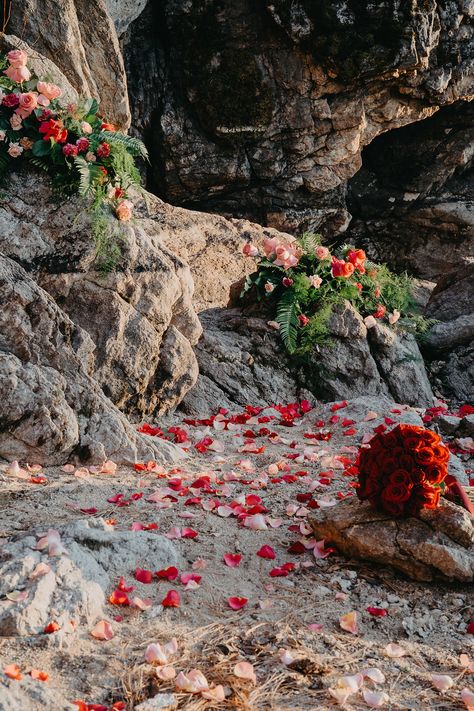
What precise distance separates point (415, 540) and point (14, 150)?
13.3 feet

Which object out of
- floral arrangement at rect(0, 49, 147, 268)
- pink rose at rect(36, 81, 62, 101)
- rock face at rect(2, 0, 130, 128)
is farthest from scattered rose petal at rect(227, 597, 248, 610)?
rock face at rect(2, 0, 130, 128)

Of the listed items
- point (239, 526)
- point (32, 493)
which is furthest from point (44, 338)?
point (239, 526)

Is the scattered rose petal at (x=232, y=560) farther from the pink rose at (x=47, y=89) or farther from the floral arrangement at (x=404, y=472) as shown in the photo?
the pink rose at (x=47, y=89)

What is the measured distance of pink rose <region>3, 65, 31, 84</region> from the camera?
212 inches

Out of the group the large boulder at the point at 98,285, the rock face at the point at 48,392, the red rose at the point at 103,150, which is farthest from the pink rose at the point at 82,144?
the rock face at the point at 48,392

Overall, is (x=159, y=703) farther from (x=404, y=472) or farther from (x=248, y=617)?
(x=404, y=472)

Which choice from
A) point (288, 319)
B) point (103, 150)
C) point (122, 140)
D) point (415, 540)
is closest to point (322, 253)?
point (288, 319)

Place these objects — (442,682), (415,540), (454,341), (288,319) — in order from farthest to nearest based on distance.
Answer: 1. (454,341)
2. (288,319)
3. (415,540)
4. (442,682)

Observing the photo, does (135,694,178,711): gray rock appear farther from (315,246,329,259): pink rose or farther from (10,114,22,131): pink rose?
(315,246,329,259): pink rose

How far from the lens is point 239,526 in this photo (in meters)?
3.66

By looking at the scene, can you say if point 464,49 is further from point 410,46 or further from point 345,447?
point 345,447

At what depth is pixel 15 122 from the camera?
5297 mm

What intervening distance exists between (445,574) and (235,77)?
993cm

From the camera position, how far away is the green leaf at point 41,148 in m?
5.25
